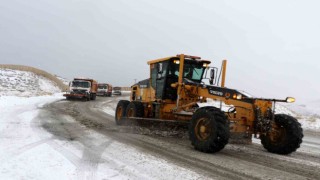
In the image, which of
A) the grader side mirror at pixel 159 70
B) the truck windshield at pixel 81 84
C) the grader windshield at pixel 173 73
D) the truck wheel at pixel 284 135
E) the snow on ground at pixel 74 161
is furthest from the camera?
the truck windshield at pixel 81 84

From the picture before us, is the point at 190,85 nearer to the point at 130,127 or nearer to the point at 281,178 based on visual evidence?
the point at 130,127

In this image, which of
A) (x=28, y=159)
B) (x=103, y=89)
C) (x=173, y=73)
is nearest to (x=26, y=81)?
(x=103, y=89)

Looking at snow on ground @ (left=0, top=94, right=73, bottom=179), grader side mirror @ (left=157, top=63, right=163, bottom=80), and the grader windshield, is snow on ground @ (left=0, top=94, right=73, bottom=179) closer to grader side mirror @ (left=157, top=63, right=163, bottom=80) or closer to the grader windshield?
the grader windshield

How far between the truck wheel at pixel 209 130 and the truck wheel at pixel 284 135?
5.47 feet

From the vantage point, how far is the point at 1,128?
9.96 meters

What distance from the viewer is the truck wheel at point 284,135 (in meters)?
8.23

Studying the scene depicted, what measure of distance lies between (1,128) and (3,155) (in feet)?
13.4

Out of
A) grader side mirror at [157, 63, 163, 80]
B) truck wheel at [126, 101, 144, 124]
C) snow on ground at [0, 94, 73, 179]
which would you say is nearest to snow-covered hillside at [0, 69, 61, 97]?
truck wheel at [126, 101, 144, 124]

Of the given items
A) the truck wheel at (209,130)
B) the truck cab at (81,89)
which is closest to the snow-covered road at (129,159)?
the truck wheel at (209,130)

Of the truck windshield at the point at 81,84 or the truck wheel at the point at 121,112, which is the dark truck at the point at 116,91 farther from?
the truck wheel at the point at 121,112

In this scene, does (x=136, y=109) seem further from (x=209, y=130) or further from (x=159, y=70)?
(x=209, y=130)

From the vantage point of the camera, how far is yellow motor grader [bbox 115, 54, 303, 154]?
7.76m

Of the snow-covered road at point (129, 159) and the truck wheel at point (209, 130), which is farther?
the truck wheel at point (209, 130)

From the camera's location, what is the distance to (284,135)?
27.8 feet
